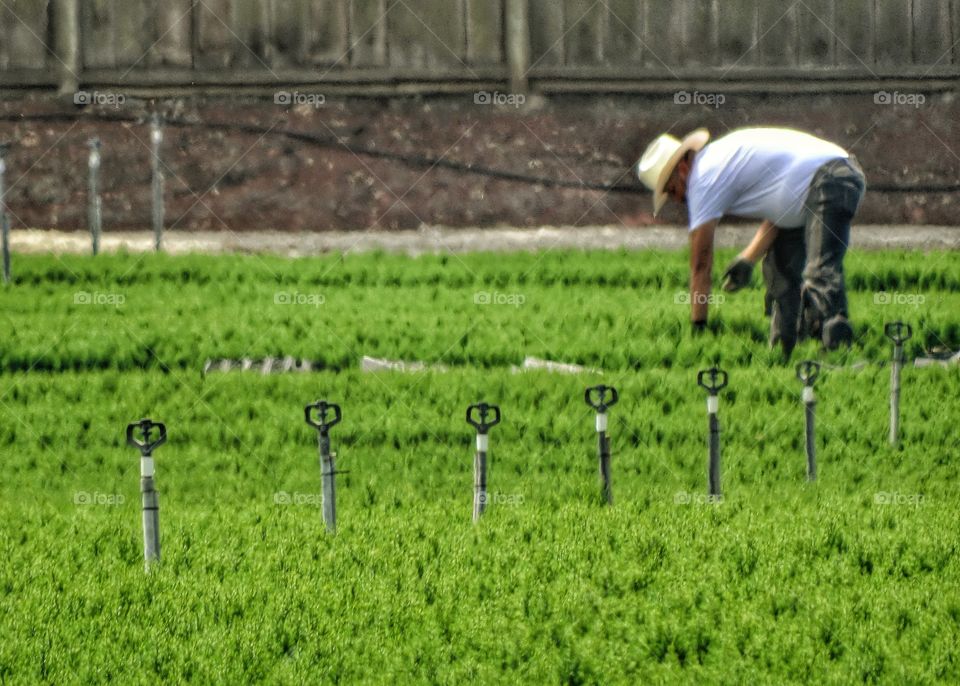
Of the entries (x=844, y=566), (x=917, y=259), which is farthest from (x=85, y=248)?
(x=844, y=566)

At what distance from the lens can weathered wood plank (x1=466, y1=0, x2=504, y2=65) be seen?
36.4ft

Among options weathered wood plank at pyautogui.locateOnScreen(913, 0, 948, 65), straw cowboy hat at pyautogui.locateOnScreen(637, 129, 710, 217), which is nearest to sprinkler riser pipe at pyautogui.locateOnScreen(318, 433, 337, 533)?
straw cowboy hat at pyautogui.locateOnScreen(637, 129, 710, 217)

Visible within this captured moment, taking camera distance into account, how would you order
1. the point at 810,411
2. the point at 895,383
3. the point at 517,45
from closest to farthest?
1. the point at 810,411
2. the point at 895,383
3. the point at 517,45

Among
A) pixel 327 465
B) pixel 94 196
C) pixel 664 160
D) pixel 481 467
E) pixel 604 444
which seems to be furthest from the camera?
pixel 94 196

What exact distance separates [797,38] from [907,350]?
133 inches

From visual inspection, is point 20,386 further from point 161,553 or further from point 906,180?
point 906,180

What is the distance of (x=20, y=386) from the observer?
7875 mm

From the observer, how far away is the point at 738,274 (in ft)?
28.2

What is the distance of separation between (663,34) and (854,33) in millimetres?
1252

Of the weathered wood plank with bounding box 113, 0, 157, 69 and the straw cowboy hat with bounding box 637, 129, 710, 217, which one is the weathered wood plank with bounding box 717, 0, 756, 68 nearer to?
the straw cowboy hat with bounding box 637, 129, 710, 217

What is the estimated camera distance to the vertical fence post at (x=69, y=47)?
36.7ft

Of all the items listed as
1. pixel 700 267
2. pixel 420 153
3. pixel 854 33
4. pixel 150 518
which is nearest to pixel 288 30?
pixel 420 153

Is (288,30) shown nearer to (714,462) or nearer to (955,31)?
(955,31)

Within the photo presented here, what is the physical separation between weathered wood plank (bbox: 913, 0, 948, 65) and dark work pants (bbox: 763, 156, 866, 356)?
10.4ft
